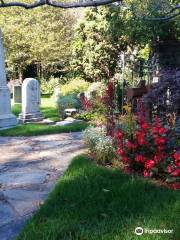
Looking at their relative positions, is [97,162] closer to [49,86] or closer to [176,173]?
[176,173]

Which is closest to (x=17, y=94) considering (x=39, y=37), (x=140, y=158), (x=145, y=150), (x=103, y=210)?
(x=39, y=37)

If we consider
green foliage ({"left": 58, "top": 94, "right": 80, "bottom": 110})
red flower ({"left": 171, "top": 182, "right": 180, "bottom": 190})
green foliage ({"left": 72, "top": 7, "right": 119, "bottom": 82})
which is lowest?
red flower ({"left": 171, "top": 182, "right": 180, "bottom": 190})

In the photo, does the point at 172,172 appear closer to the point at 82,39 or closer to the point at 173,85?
the point at 173,85

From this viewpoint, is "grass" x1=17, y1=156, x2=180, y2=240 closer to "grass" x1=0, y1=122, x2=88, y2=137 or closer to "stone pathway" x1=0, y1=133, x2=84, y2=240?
"stone pathway" x1=0, y1=133, x2=84, y2=240

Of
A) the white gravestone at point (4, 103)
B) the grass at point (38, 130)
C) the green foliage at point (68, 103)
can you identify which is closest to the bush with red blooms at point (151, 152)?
the grass at point (38, 130)

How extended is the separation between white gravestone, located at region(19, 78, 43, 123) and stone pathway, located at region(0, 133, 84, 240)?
9.69ft

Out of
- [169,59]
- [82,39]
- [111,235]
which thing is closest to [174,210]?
[111,235]

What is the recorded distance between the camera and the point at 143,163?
5.70 m

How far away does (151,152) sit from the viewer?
5.61 metres

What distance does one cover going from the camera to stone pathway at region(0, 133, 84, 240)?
448 centimetres

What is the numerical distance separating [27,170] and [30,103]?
654cm

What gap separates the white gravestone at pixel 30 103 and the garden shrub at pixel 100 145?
18.4 ft

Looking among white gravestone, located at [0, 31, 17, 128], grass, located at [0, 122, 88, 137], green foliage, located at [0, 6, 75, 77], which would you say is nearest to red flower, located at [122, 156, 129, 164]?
grass, located at [0, 122, 88, 137]

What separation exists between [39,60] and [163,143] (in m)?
22.2
